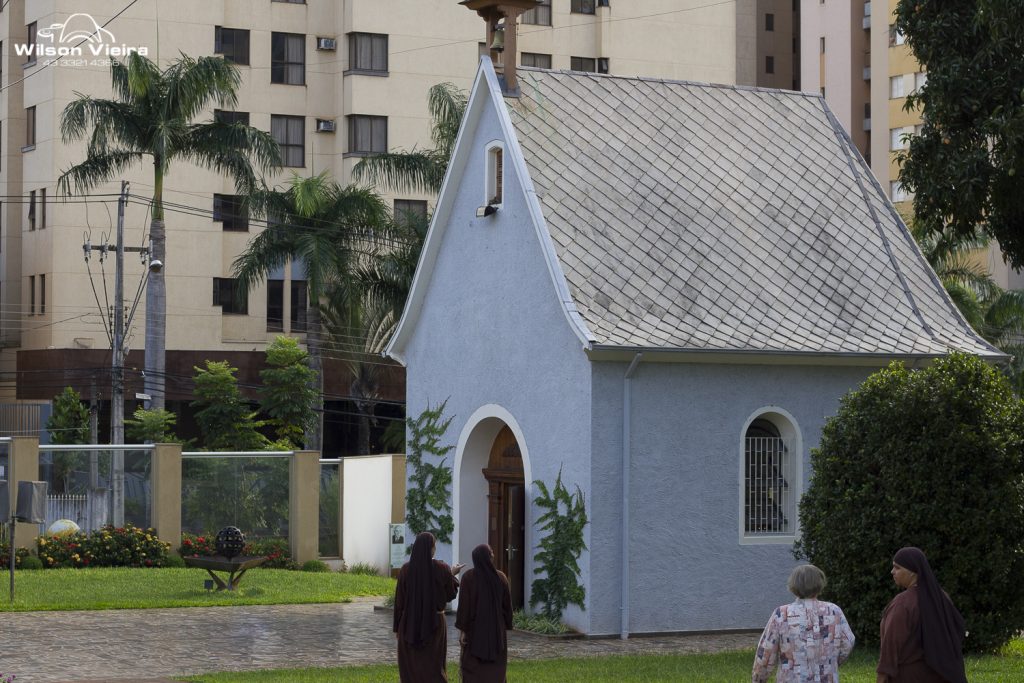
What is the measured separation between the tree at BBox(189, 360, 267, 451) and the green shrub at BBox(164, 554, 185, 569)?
1172 centimetres

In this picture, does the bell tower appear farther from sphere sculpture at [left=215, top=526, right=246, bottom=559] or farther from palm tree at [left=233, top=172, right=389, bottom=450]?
palm tree at [left=233, top=172, right=389, bottom=450]

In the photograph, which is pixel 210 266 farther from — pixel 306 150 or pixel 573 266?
pixel 573 266

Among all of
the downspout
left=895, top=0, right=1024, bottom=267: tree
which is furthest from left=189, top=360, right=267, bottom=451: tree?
left=895, top=0, right=1024, bottom=267: tree

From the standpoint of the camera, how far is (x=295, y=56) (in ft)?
194

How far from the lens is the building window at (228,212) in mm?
56750

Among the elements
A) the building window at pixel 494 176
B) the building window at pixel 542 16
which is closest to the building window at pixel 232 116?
the building window at pixel 542 16

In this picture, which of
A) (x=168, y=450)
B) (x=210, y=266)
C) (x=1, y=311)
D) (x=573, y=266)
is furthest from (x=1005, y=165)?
(x=1, y=311)

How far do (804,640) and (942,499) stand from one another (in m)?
6.98

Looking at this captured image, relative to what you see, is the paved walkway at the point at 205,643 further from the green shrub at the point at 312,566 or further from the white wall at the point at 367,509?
the white wall at the point at 367,509

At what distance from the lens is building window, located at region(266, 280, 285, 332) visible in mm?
57281

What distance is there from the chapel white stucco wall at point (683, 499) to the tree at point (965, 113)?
181 inches

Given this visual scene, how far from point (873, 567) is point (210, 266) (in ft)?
138

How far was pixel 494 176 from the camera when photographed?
2312cm

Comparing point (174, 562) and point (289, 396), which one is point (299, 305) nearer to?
point (289, 396)
